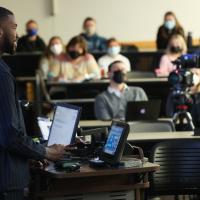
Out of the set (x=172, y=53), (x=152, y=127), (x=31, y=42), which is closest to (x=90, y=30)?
(x=31, y=42)

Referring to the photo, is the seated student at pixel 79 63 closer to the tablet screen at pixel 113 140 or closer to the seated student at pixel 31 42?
the seated student at pixel 31 42

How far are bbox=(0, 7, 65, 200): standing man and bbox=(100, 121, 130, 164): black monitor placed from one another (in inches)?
20.6

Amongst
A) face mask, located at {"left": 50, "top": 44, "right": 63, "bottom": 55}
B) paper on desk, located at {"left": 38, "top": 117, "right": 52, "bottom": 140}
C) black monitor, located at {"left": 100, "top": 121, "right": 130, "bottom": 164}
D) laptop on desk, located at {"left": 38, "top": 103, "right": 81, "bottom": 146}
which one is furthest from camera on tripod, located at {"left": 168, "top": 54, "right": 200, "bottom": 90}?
face mask, located at {"left": 50, "top": 44, "right": 63, "bottom": 55}

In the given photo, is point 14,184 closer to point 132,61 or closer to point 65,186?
point 65,186

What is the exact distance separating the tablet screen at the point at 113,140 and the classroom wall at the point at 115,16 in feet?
36.8

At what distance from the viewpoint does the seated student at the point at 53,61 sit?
11.9 meters

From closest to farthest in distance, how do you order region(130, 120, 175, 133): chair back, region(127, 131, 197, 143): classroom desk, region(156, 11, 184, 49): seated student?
1. region(127, 131, 197, 143): classroom desk
2. region(130, 120, 175, 133): chair back
3. region(156, 11, 184, 49): seated student

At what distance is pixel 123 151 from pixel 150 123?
7.81ft

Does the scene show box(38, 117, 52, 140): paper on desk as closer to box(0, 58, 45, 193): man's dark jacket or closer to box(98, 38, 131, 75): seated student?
box(0, 58, 45, 193): man's dark jacket

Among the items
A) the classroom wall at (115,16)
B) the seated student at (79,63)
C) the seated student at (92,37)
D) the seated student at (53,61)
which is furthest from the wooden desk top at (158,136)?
the classroom wall at (115,16)

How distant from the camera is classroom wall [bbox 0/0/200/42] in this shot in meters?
16.0

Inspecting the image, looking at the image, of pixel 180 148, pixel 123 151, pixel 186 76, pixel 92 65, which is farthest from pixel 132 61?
pixel 123 151

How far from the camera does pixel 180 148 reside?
19.1 feet

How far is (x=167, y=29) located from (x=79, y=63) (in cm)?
212
